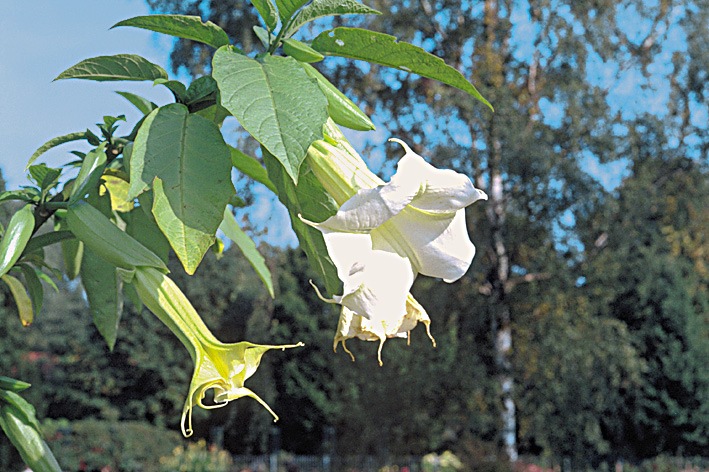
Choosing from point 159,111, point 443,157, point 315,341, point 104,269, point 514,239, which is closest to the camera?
point 159,111

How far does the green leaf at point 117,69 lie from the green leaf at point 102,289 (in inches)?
4.2

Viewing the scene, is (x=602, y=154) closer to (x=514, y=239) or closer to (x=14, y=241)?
(x=514, y=239)

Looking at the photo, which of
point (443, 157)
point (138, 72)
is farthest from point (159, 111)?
point (443, 157)

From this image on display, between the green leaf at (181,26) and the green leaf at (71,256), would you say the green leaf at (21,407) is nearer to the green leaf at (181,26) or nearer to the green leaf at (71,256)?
the green leaf at (71,256)

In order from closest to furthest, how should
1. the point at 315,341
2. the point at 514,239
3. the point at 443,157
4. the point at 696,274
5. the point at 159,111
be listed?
the point at 159,111 → the point at 443,157 → the point at 514,239 → the point at 696,274 → the point at 315,341

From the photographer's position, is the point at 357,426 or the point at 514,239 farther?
the point at 357,426

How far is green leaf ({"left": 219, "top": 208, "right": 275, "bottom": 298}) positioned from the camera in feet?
1.53

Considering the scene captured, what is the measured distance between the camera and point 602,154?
680 cm

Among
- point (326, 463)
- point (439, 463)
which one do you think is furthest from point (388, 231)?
point (326, 463)

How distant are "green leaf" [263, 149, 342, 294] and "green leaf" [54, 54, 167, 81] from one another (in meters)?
0.08

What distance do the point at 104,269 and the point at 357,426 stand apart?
7.60m

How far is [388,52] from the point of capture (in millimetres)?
349

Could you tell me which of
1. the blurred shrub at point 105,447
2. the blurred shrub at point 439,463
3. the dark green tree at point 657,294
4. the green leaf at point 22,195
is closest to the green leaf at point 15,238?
the green leaf at point 22,195

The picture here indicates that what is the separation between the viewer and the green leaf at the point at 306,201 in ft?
1.07
